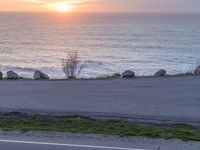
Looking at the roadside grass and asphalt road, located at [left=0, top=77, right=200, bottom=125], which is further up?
asphalt road, located at [left=0, top=77, right=200, bottom=125]

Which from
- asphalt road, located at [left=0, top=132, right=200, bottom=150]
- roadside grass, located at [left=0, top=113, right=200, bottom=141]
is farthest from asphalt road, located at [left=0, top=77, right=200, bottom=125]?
asphalt road, located at [left=0, top=132, right=200, bottom=150]

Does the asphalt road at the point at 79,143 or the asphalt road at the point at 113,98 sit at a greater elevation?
the asphalt road at the point at 113,98

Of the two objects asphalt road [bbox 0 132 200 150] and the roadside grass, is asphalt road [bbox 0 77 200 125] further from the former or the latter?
asphalt road [bbox 0 132 200 150]

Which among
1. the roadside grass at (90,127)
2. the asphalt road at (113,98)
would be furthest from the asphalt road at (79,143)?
the asphalt road at (113,98)

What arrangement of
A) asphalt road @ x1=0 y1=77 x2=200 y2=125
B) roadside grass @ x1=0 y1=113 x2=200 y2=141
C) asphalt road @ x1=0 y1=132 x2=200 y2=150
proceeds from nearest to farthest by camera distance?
asphalt road @ x1=0 y1=132 x2=200 y2=150 → roadside grass @ x1=0 y1=113 x2=200 y2=141 → asphalt road @ x1=0 y1=77 x2=200 y2=125

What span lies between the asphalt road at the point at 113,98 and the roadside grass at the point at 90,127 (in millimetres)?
793

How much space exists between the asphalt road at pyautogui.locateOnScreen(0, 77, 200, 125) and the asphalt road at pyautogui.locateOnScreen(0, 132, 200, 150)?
2365 millimetres

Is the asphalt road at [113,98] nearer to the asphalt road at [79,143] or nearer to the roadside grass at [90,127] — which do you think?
the roadside grass at [90,127]

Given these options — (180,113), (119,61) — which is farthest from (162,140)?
(119,61)

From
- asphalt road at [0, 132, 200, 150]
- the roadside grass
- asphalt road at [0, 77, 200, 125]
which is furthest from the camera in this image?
asphalt road at [0, 77, 200, 125]

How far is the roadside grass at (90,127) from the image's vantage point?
9812mm

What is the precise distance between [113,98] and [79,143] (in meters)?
5.54

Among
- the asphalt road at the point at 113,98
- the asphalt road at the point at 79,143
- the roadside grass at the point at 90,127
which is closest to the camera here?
the asphalt road at the point at 79,143

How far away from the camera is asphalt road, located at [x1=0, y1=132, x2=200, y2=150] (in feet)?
28.4
